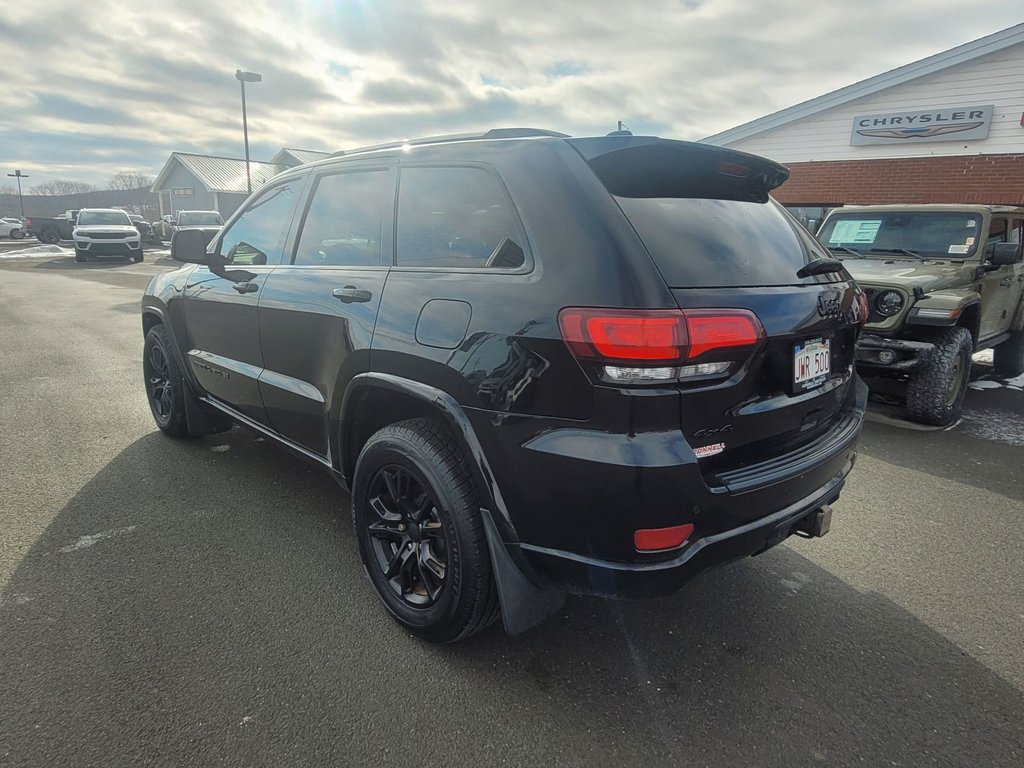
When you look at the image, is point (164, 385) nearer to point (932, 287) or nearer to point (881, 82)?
point (932, 287)

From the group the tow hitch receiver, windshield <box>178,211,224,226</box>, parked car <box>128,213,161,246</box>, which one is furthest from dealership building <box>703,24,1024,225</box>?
parked car <box>128,213,161,246</box>

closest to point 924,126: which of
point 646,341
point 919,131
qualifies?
point 919,131

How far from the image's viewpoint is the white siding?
11344 mm

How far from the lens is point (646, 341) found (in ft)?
5.69

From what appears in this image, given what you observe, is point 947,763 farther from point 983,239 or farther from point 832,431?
point 983,239

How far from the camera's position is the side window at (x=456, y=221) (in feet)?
6.93

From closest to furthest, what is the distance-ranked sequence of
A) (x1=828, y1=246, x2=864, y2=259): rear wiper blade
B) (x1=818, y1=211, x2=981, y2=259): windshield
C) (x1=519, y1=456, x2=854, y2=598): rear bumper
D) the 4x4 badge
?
(x1=519, y1=456, x2=854, y2=598): rear bumper < the 4x4 badge < (x1=818, y1=211, x2=981, y2=259): windshield < (x1=828, y1=246, x2=864, y2=259): rear wiper blade

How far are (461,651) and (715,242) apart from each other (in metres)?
1.73

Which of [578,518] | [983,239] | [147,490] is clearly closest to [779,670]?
[578,518]

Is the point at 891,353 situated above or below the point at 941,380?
above

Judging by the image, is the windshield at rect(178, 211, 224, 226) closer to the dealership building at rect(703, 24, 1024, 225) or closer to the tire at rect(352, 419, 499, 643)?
the dealership building at rect(703, 24, 1024, 225)

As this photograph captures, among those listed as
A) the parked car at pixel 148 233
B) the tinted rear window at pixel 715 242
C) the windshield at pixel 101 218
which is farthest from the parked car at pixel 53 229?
the tinted rear window at pixel 715 242

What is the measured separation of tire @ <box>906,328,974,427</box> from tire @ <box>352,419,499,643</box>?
14.0ft

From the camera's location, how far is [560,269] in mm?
1880
